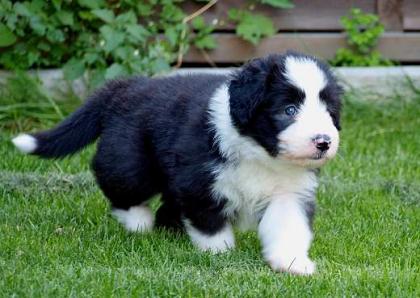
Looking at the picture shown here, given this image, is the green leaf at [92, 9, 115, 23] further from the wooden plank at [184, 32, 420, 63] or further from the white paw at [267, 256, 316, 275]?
the white paw at [267, 256, 316, 275]

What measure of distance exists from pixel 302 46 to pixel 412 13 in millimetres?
1015

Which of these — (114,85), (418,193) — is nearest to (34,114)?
(114,85)

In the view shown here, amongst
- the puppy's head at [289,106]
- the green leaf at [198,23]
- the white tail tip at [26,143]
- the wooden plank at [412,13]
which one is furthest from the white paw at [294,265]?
the wooden plank at [412,13]

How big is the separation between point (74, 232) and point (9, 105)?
2987mm

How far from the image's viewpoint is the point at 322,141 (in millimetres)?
4230

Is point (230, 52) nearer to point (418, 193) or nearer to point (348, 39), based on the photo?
point (348, 39)

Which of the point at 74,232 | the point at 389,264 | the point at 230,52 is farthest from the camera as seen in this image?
the point at 230,52

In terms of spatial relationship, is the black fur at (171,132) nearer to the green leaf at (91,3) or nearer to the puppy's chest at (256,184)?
the puppy's chest at (256,184)

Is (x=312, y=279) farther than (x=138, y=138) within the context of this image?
No

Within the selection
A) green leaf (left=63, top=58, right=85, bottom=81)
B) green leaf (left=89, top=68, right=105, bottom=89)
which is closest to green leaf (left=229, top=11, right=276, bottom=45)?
green leaf (left=89, top=68, right=105, bottom=89)

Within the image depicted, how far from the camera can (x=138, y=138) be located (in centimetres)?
515

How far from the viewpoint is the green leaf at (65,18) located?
25.9 feet

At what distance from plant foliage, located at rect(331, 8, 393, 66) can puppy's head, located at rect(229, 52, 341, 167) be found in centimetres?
410

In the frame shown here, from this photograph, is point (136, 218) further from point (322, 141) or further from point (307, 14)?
point (307, 14)
